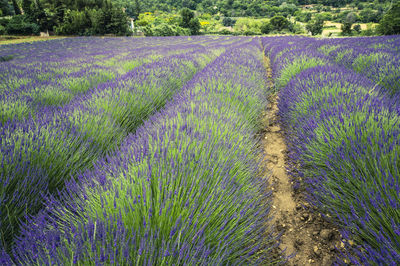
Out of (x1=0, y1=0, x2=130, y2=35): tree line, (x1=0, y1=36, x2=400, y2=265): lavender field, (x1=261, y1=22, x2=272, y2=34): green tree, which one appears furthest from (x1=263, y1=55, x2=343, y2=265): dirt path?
(x1=261, y1=22, x2=272, y2=34): green tree

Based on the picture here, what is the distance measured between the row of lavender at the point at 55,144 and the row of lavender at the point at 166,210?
0.17 m

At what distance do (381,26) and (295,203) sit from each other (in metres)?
32.7

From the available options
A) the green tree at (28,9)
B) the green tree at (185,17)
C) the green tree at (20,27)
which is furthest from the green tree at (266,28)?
the green tree at (28,9)

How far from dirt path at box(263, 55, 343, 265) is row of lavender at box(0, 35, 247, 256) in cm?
142

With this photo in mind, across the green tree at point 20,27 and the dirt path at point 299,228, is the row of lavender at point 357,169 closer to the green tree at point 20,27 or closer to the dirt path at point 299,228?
the dirt path at point 299,228

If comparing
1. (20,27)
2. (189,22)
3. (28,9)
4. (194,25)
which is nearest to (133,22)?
(189,22)

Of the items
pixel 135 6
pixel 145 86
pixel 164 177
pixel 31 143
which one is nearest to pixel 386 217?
pixel 164 177

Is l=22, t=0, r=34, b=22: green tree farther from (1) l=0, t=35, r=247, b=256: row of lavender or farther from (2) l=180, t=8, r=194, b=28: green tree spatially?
(1) l=0, t=35, r=247, b=256: row of lavender

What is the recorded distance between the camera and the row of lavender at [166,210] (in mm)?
715

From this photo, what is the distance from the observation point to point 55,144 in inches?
62.3

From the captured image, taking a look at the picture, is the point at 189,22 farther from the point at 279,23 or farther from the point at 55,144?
the point at 55,144

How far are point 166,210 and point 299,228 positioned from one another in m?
1.19

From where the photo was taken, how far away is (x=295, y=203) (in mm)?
1801

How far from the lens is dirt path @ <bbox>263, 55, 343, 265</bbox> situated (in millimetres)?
1339
